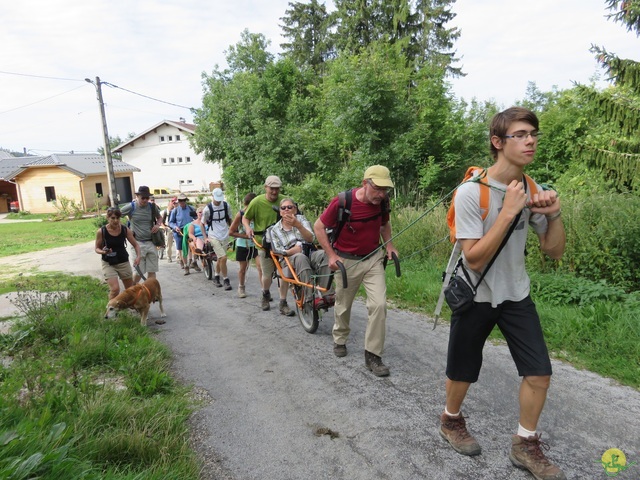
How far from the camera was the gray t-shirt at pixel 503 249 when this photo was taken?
100 inches

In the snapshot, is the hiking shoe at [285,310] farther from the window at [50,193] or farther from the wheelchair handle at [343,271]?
the window at [50,193]

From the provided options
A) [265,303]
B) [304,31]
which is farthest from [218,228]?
[304,31]

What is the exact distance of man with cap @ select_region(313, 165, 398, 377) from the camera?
14.0ft

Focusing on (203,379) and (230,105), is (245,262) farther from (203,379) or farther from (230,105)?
(230,105)

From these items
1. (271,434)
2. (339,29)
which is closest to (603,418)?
(271,434)

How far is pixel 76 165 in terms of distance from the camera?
143 feet

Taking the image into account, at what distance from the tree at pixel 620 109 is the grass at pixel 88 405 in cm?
988

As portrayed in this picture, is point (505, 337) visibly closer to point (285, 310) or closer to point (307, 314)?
point (307, 314)

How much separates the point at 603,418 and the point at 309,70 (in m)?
21.8

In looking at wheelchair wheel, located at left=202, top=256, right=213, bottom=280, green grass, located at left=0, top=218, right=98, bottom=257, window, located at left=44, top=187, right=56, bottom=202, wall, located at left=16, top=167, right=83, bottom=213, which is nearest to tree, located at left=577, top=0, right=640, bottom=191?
wheelchair wheel, located at left=202, top=256, right=213, bottom=280

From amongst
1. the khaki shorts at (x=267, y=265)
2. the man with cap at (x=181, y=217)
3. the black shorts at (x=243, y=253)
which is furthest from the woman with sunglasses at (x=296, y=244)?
the man with cap at (x=181, y=217)

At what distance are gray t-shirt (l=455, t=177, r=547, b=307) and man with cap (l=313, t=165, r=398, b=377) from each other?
5.43ft

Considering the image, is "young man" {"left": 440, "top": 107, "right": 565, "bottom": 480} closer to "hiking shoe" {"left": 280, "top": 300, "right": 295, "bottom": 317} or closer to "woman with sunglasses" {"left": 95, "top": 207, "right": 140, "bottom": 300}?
"hiking shoe" {"left": 280, "top": 300, "right": 295, "bottom": 317}

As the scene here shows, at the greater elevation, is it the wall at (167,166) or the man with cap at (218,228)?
the wall at (167,166)
